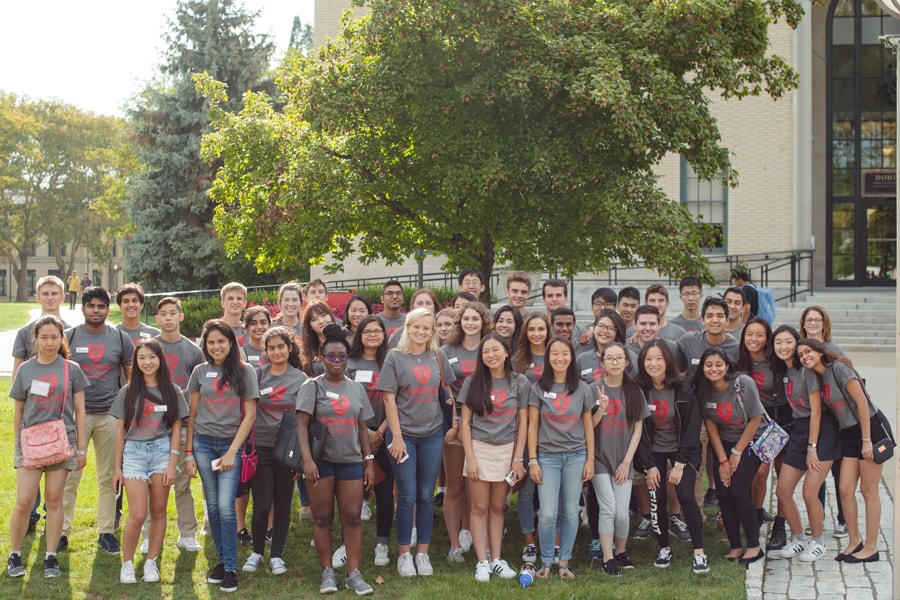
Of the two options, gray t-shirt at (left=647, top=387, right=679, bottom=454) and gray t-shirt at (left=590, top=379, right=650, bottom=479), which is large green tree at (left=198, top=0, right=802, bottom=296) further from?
gray t-shirt at (left=590, top=379, right=650, bottom=479)

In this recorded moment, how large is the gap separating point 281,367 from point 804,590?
3.84 m

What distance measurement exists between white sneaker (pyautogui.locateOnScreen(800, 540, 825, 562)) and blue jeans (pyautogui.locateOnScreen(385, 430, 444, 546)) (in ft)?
8.93

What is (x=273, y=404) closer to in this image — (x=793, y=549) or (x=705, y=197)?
(x=793, y=549)

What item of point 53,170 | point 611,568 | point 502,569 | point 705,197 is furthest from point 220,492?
point 53,170

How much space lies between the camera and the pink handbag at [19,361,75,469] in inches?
244

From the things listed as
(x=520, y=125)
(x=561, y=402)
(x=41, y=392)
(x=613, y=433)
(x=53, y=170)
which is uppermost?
(x=53, y=170)

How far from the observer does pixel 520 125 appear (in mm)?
9906

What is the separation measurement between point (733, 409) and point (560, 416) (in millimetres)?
1313

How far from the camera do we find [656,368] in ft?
21.5

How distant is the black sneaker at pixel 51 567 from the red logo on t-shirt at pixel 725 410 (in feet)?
15.6

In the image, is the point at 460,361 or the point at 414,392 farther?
the point at 460,361

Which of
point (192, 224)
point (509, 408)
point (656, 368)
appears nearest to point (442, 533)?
point (509, 408)

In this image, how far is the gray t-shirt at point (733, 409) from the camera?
259 inches

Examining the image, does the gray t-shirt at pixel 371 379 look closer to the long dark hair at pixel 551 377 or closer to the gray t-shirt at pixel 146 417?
the long dark hair at pixel 551 377
